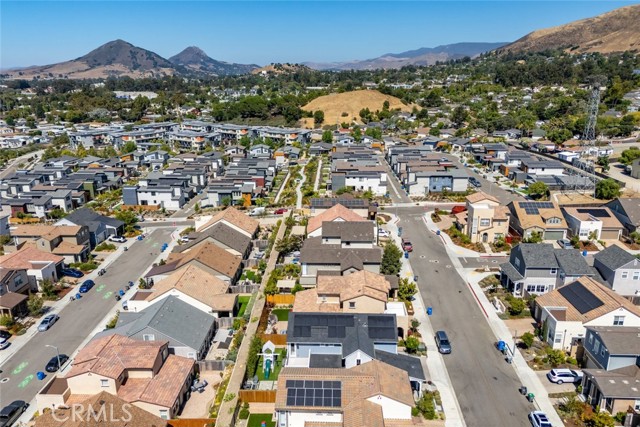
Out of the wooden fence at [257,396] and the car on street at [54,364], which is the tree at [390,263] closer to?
the wooden fence at [257,396]

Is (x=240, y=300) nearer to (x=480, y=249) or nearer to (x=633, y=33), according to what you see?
(x=480, y=249)

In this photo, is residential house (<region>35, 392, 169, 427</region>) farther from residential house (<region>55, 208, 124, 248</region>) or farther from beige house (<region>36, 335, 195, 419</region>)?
residential house (<region>55, 208, 124, 248</region>)

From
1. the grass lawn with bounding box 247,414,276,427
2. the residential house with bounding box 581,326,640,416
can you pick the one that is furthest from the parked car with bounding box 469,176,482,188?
the grass lawn with bounding box 247,414,276,427

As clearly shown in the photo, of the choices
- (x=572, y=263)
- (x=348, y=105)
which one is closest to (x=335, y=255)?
(x=572, y=263)

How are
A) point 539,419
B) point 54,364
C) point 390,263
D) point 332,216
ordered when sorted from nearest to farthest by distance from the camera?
1. point 539,419
2. point 54,364
3. point 390,263
4. point 332,216

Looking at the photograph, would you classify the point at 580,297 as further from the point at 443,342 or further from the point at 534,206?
the point at 534,206

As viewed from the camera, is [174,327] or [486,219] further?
[486,219]
